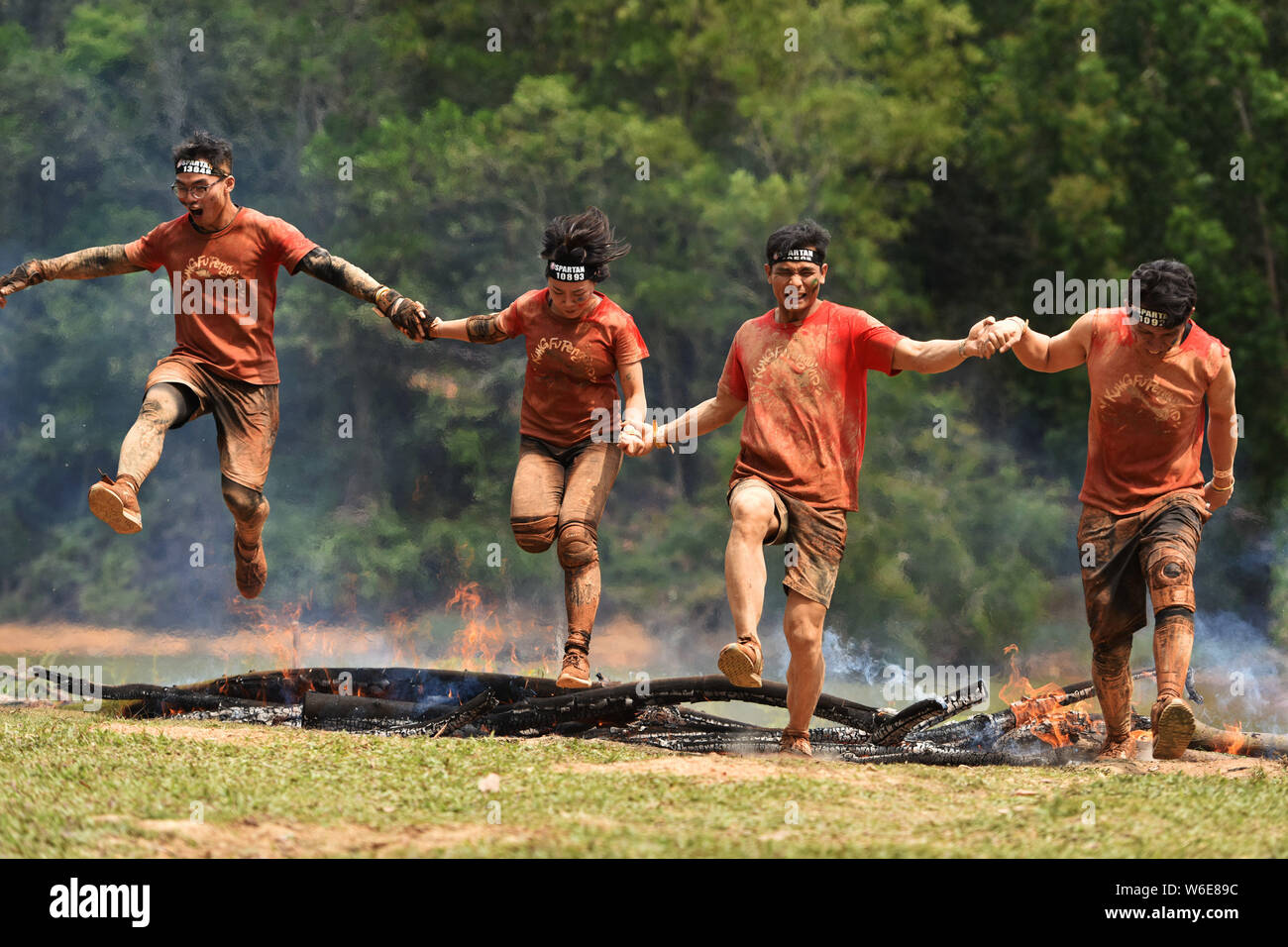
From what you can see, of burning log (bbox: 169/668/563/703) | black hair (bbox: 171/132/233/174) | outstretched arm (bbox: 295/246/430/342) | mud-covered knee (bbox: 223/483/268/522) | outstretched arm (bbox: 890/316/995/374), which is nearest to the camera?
outstretched arm (bbox: 890/316/995/374)

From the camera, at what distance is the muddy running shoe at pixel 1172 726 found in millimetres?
6969

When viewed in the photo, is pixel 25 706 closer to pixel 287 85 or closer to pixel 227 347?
pixel 227 347

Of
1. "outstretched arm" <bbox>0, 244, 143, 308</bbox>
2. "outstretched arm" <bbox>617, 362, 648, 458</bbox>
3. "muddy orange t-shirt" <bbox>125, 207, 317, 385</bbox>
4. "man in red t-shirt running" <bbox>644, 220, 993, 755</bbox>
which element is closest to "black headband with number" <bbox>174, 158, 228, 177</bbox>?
"muddy orange t-shirt" <bbox>125, 207, 317, 385</bbox>

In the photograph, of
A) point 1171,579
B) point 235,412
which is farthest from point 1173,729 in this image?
point 235,412

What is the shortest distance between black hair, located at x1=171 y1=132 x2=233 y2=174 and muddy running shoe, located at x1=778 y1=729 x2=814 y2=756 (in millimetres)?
4313

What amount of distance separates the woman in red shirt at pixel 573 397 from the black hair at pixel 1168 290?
2.57 m

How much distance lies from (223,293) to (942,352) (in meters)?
4.03

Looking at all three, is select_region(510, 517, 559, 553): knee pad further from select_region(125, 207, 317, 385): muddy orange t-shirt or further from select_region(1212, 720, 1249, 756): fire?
select_region(1212, 720, 1249, 756): fire

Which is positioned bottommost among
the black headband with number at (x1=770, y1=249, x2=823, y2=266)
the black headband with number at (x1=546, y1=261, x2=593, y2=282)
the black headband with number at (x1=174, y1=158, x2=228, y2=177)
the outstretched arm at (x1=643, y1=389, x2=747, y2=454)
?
the outstretched arm at (x1=643, y1=389, x2=747, y2=454)

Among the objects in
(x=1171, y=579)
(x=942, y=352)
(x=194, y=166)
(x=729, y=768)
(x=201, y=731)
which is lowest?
(x=729, y=768)

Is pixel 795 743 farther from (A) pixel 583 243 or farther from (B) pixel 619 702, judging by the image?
(A) pixel 583 243

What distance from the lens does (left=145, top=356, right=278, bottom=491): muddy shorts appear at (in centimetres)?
884

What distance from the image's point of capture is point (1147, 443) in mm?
7883

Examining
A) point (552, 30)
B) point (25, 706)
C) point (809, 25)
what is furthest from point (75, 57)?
point (25, 706)
